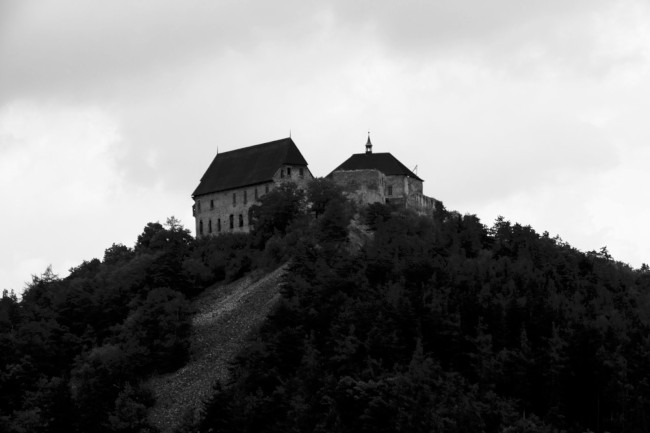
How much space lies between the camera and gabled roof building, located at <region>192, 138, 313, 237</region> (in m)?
121

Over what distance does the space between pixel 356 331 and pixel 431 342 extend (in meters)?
4.48

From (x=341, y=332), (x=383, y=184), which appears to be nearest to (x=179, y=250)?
(x=383, y=184)

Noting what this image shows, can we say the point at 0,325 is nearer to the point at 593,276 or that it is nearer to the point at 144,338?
the point at 144,338

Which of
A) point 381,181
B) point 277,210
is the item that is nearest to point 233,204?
point 277,210

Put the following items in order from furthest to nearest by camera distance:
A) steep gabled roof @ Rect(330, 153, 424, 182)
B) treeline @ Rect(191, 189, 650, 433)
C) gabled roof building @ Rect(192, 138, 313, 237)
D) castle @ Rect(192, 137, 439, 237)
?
1. gabled roof building @ Rect(192, 138, 313, 237)
2. steep gabled roof @ Rect(330, 153, 424, 182)
3. castle @ Rect(192, 137, 439, 237)
4. treeline @ Rect(191, 189, 650, 433)

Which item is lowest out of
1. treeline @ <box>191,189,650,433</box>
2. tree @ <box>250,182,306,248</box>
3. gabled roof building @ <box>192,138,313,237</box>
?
treeline @ <box>191,189,650,433</box>

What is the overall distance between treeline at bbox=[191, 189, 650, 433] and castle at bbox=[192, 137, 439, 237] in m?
2.95

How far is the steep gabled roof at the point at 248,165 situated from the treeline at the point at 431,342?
8372 millimetres

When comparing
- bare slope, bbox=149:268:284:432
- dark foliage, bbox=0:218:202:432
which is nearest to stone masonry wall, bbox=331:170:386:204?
bare slope, bbox=149:268:284:432

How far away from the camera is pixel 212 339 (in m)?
105

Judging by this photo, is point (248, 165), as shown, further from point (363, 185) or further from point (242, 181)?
point (363, 185)

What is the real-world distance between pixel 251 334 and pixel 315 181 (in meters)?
17.0

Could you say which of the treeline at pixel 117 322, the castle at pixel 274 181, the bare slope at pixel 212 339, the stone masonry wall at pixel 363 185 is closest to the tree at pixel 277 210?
the treeline at pixel 117 322

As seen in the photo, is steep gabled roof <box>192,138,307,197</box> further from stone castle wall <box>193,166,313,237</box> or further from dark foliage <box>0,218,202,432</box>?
dark foliage <box>0,218,202,432</box>
